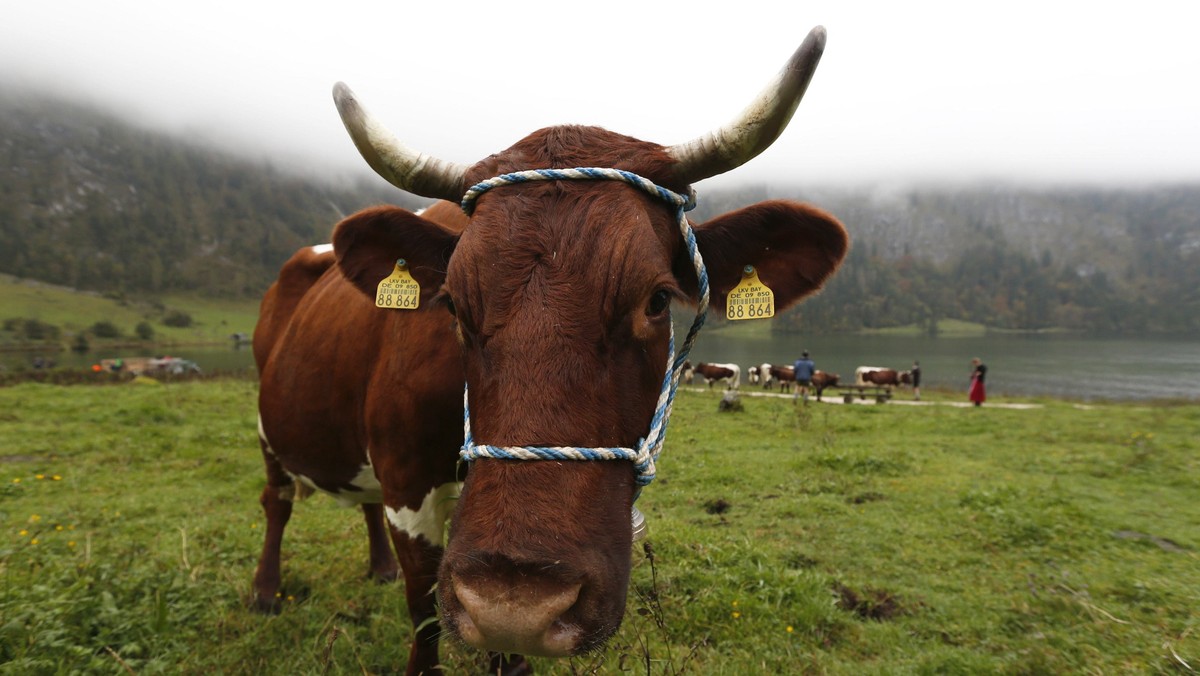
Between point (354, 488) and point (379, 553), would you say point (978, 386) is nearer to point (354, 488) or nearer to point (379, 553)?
point (379, 553)

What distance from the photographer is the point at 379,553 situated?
5.17 meters

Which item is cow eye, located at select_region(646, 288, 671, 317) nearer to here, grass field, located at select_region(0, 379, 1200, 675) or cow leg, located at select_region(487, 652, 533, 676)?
grass field, located at select_region(0, 379, 1200, 675)

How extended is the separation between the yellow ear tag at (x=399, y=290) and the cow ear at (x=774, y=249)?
130cm

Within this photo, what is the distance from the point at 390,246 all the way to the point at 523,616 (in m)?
2.08

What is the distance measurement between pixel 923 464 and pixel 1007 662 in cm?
642

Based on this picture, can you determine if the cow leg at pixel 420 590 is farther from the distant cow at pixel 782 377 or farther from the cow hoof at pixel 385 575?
the distant cow at pixel 782 377

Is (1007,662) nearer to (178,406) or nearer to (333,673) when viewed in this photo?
(333,673)

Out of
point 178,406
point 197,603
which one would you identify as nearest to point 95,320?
point 178,406

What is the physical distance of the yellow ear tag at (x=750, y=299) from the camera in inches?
101

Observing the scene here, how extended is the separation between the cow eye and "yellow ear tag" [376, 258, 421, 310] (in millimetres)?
1322

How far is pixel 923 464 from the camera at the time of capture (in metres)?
9.51

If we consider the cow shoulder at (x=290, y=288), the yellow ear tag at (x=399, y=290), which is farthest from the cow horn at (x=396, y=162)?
the cow shoulder at (x=290, y=288)

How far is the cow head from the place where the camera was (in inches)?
60.4

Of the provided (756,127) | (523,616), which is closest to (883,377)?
(756,127)
